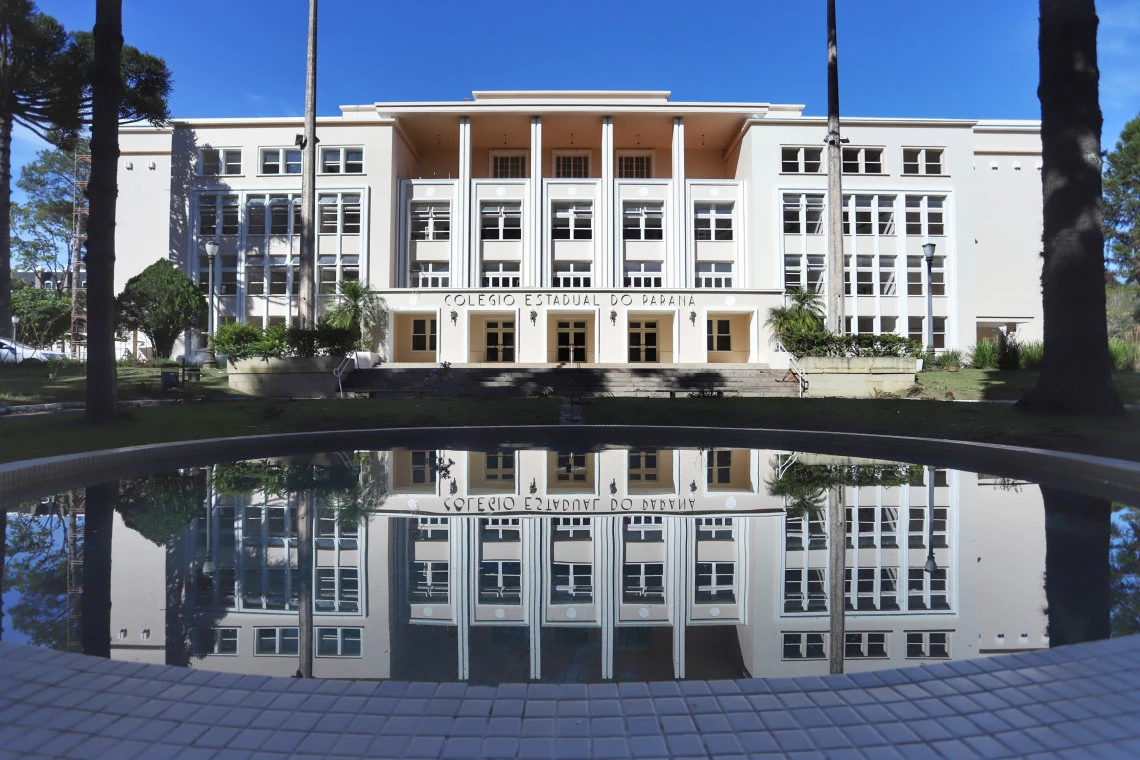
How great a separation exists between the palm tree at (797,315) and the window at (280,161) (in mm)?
27842

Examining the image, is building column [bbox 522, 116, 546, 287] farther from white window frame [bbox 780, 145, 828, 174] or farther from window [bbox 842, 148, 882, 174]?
window [bbox 842, 148, 882, 174]

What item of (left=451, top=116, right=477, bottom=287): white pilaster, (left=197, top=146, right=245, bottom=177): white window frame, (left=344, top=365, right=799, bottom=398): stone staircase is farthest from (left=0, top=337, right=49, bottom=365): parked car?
(left=451, top=116, right=477, bottom=287): white pilaster

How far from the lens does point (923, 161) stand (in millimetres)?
37750

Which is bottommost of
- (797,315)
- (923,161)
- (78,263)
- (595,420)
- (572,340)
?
(595,420)

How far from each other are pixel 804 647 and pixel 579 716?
1755 mm

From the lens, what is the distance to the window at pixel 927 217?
3731cm

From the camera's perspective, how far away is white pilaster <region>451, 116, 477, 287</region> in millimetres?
35656

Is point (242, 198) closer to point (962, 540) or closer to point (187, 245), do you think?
point (187, 245)

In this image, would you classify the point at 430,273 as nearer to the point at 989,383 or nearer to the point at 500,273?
the point at 500,273

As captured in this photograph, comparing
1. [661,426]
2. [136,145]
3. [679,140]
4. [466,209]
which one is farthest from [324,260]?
[661,426]

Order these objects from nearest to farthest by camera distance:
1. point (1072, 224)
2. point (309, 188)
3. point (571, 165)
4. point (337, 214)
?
1. point (1072, 224)
2. point (309, 188)
3. point (337, 214)
4. point (571, 165)

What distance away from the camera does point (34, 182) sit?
51156 millimetres

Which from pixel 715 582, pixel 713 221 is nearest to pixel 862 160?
pixel 713 221

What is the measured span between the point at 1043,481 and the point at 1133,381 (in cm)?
1412
